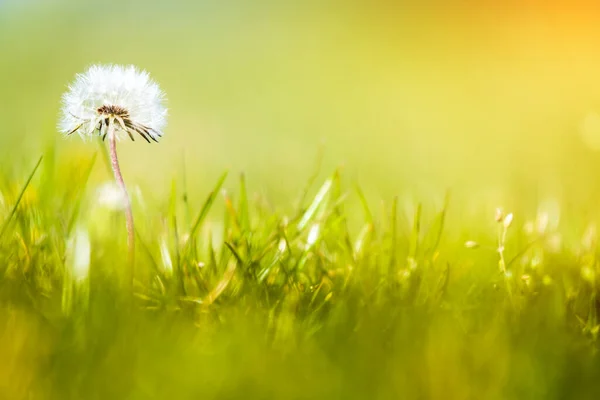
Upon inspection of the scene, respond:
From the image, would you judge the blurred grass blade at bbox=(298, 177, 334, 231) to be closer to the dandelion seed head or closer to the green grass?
the green grass

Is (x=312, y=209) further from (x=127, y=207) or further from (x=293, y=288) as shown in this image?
(x=127, y=207)

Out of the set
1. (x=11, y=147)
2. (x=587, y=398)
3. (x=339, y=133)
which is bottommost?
(x=587, y=398)

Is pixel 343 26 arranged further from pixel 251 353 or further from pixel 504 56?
pixel 251 353

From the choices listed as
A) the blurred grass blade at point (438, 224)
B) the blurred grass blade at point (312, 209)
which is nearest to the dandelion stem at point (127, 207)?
the blurred grass blade at point (312, 209)

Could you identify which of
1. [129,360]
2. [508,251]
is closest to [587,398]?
[129,360]

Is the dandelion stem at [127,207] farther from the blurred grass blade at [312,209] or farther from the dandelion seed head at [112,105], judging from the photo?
the blurred grass blade at [312,209]

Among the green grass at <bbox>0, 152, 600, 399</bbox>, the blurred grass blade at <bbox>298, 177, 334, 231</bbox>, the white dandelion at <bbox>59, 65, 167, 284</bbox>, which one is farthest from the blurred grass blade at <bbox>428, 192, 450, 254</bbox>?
the white dandelion at <bbox>59, 65, 167, 284</bbox>
